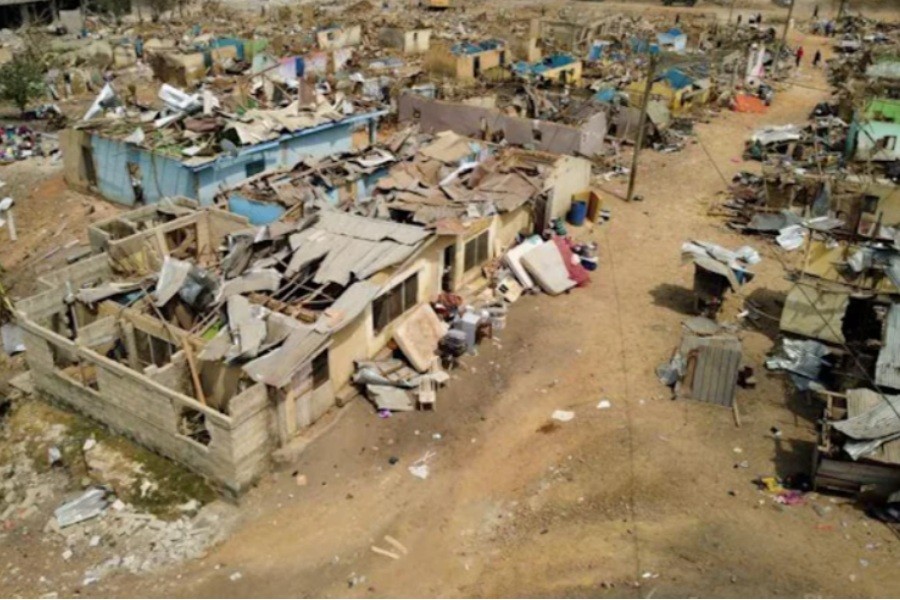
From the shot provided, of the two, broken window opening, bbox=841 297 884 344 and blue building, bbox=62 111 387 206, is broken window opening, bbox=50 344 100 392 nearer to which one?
blue building, bbox=62 111 387 206

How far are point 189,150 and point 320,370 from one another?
12.1 metres

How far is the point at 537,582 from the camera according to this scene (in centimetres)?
1176

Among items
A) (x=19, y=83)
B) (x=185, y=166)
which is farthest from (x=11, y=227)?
(x=19, y=83)

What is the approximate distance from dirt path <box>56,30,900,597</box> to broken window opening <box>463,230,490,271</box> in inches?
99.5

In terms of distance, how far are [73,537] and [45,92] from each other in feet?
107

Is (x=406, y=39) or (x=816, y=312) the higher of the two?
(x=406, y=39)

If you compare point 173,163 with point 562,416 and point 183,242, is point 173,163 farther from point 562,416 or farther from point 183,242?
point 562,416

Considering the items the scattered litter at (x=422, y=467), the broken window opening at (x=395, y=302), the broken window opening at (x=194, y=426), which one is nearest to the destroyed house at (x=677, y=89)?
the broken window opening at (x=395, y=302)

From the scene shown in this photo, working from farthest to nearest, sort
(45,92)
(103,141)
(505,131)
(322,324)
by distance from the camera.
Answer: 1. (45,92)
2. (505,131)
3. (103,141)
4. (322,324)

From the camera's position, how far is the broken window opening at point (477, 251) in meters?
20.3

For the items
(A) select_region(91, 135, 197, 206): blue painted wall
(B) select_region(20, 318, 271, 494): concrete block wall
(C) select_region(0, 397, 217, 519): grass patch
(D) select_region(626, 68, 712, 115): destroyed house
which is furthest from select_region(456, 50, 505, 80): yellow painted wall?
(C) select_region(0, 397, 217, 519): grass patch

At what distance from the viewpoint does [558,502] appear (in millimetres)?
13594

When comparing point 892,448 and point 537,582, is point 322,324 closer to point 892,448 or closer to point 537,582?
point 537,582

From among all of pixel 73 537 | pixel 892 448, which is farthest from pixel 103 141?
pixel 892 448
